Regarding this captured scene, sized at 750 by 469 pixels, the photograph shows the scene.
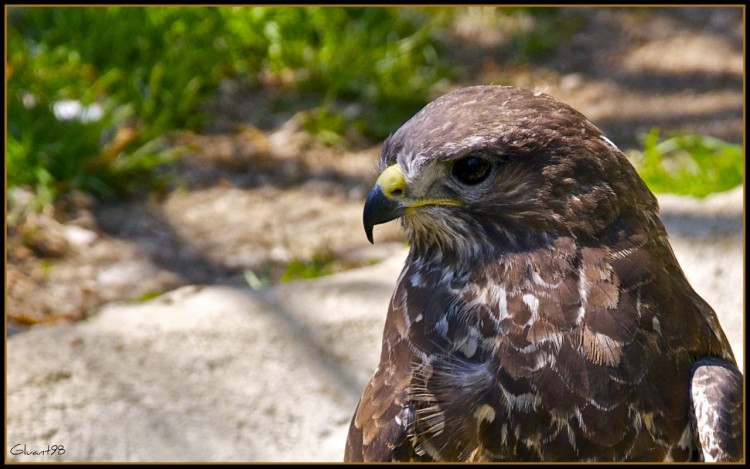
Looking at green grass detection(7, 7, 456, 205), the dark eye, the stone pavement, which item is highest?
the dark eye

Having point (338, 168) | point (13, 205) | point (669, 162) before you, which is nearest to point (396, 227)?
point (338, 168)

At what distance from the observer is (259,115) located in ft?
23.1

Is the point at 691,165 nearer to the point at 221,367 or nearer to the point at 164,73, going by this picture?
the point at 221,367

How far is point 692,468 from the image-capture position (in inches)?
105

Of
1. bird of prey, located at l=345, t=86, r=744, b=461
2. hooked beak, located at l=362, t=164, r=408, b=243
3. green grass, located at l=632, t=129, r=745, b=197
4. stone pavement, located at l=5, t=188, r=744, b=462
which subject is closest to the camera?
bird of prey, located at l=345, t=86, r=744, b=461

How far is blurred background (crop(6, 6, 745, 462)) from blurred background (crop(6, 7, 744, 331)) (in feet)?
0.05

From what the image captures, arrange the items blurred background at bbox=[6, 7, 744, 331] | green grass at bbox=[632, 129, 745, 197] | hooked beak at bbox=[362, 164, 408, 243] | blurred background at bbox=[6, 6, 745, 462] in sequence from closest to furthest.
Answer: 1. hooked beak at bbox=[362, 164, 408, 243]
2. blurred background at bbox=[6, 6, 745, 462]
3. green grass at bbox=[632, 129, 745, 197]
4. blurred background at bbox=[6, 7, 744, 331]

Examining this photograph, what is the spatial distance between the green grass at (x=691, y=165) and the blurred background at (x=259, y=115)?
0.05 ft

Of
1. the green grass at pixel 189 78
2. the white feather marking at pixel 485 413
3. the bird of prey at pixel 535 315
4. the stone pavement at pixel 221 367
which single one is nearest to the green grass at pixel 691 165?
the green grass at pixel 189 78

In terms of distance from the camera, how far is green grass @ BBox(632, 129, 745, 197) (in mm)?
5457

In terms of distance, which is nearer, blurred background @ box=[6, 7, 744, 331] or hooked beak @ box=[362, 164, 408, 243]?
hooked beak @ box=[362, 164, 408, 243]

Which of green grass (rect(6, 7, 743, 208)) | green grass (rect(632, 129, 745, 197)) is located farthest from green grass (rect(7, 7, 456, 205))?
green grass (rect(632, 129, 745, 197))

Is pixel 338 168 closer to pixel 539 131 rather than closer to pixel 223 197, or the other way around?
pixel 223 197

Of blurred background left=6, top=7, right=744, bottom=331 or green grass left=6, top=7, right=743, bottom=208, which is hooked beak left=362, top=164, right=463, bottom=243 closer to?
blurred background left=6, top=7, right=744, bottom=331
